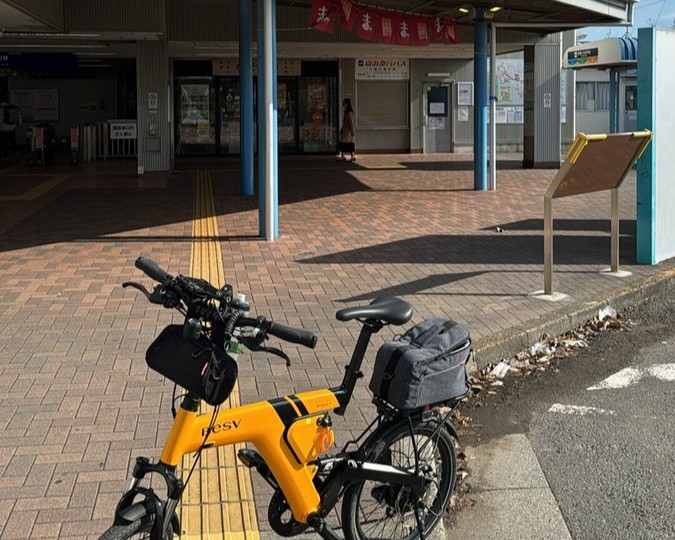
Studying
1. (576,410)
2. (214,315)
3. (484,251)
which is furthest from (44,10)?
(214,315)

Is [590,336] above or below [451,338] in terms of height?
below

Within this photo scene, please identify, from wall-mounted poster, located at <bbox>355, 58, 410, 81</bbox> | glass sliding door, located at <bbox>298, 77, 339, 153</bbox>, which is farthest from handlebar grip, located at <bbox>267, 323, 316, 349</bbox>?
glass sliding door, located at <bbox>298, 77, 339, 153</bbox>

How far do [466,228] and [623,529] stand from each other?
8.60 metres

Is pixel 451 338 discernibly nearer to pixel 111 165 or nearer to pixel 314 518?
pixel 314 518

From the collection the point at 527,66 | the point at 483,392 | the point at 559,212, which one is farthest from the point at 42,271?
the point at 527,66

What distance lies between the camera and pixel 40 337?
6891mm

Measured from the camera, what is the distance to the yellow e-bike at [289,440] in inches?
118

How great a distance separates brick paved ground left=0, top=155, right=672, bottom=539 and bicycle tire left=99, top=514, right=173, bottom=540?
36.4 inches

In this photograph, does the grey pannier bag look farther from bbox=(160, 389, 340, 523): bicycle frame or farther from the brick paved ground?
the brick paved ground

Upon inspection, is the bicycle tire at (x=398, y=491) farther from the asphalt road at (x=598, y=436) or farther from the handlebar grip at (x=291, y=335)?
the handlebar grip at (x=291, y=335)

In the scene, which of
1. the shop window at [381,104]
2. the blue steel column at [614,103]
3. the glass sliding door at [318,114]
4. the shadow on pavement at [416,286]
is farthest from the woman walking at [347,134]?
the shadow on pavement at [416,286]

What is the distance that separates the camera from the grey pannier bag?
11.6 feet

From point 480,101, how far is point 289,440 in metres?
15.0

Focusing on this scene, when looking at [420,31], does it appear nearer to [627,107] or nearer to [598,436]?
[598,436]
